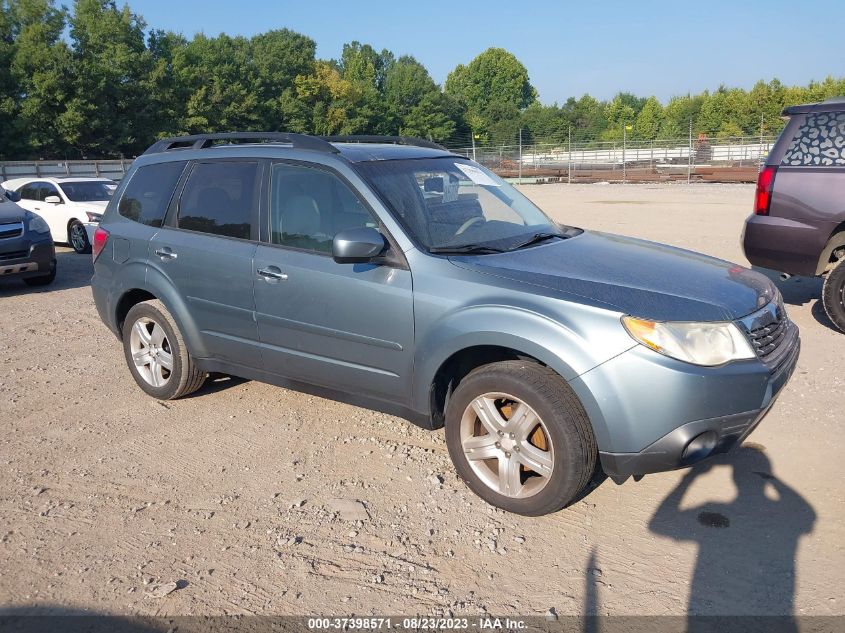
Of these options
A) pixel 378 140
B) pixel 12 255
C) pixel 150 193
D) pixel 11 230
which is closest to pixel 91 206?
pixel 11 230

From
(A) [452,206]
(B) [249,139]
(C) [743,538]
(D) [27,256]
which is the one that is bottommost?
(C) [743,538]

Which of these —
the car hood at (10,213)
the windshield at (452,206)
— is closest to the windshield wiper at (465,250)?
the windshield at (452,206)

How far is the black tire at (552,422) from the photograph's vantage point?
11.2 feet

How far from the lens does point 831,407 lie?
4973 millimetres

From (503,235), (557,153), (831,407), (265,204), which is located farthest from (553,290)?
(557,153)

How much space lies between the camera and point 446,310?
3758mm

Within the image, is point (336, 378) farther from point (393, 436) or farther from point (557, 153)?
point (557, 153)

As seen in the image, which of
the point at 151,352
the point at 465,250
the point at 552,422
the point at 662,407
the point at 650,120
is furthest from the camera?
the point at 650,120

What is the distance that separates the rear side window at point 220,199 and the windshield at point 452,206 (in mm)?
862

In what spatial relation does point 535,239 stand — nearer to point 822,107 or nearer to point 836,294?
point 836,294

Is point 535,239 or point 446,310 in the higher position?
point 535,239

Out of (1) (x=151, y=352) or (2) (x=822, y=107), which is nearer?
(1) (x=151, y=352)

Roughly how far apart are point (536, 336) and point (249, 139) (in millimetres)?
2742

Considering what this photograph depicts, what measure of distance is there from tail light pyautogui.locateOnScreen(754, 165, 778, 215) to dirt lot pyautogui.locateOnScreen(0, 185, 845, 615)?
75.8 inches
